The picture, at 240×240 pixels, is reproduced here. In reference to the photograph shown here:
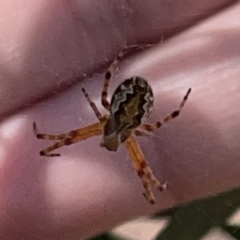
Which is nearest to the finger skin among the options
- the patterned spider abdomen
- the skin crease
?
the skin crease

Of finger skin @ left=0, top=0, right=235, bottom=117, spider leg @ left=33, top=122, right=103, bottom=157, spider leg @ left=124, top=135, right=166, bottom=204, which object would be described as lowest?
spider leg @ left=124, top=135, right=166, bottom=204

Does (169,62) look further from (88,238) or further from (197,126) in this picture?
(88,238)

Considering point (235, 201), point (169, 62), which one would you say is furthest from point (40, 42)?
point (235, 201)

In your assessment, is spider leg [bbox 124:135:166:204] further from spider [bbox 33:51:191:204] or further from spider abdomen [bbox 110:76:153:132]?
spider abdomen [bbox 110:76:153:132]

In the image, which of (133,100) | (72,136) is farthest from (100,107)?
(133,100)

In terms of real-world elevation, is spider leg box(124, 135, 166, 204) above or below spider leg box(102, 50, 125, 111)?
below

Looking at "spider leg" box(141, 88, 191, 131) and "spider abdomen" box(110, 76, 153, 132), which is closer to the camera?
"spider abdomen" box(110, 76, 153, 132)
